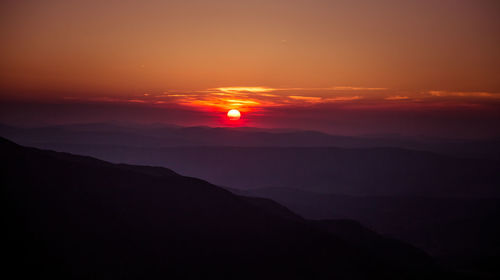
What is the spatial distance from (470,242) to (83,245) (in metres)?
88.6

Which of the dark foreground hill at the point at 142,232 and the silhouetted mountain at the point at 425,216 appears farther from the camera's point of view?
the silhouetted mountain at the point at 425,216

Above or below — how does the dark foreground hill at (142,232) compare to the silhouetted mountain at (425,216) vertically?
above

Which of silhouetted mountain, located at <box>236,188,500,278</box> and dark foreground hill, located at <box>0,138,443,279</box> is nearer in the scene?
dark foreground hill, located at <box>0,138,443,279</box>

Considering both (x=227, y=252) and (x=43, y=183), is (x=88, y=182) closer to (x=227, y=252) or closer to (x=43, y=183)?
(x=43, y=183)

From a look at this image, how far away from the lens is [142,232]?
Answer: 35844mm

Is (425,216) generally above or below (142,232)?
below

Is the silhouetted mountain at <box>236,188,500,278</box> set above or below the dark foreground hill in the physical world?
below

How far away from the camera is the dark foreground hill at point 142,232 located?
31.5 meters

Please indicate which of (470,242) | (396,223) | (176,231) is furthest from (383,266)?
(396,223)

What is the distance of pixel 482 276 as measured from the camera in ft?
165

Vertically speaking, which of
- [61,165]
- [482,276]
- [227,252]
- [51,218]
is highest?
[61,165]

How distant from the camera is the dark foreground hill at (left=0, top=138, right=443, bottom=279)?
103 feet

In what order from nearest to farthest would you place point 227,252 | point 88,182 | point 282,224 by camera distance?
point 227,252
point 88,182
point 282,224

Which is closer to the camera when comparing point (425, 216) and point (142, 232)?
point (142, 232)
